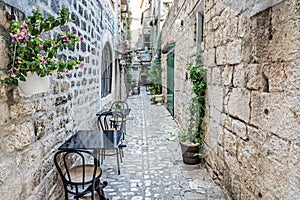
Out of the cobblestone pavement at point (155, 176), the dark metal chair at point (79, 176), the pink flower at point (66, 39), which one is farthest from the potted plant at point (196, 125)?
the pink flower at point (66, 39)

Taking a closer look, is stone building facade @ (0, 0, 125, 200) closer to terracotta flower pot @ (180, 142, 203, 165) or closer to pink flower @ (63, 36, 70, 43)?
pink flower @ (63, 36, 70, 43)

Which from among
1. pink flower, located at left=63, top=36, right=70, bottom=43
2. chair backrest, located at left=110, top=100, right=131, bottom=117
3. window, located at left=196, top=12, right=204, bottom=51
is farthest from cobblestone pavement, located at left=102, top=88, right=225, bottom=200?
window, located at left=196, top=12, right=204, bottom=51

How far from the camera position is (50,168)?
1.96 meters

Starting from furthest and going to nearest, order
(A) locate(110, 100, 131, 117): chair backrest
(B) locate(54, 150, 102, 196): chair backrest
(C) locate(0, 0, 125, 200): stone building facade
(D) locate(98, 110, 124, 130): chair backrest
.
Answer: (A) locate(110, 100, 131, 117): chair backrest → (D) locate(98, 110, 124, 130): chair backrest → (B) locate(54, 150, 102, 196): chair backrest → (C) locate(0, 0, 125, 200): stone building facade

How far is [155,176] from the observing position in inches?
117

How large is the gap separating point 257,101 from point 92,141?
1.58m

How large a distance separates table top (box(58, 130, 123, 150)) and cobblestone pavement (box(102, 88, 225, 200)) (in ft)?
1.82

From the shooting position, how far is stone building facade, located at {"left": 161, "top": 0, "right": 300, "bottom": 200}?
1.39m

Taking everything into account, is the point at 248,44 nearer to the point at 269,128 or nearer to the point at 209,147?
the point at 269,128

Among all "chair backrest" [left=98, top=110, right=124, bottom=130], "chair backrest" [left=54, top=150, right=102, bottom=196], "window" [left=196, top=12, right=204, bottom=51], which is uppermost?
"window" [left=196, top=12, right=204, bottom=51]

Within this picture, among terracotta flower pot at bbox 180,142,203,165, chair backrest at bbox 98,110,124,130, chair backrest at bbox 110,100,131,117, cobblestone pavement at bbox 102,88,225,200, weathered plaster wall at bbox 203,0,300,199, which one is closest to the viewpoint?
weathered plaster wall at bbox 203,0,300,199

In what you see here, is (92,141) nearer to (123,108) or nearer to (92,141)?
(92,141)

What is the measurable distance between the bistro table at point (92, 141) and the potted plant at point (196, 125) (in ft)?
3.32

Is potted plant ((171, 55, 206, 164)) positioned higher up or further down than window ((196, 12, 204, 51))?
further down
